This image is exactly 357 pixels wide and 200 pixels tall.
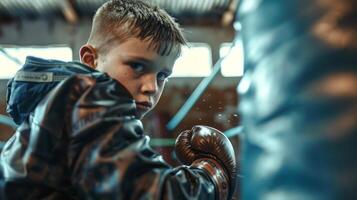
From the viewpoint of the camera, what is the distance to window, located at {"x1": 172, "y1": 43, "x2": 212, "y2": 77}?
400 centimetres

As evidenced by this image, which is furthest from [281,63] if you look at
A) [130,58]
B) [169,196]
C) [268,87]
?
[130,58]

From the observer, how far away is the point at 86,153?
1.84 feet

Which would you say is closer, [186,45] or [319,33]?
[319,33]

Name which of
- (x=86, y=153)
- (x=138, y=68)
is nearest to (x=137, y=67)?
(x=138, y=68)

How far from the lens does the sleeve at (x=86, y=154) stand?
548mm

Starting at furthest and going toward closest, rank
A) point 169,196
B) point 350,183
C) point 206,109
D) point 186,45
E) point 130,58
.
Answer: point 206,109 < point 186,45 < point 130,58 < point 169,196 < point 350,183

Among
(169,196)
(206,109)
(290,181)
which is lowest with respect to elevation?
(206,109)

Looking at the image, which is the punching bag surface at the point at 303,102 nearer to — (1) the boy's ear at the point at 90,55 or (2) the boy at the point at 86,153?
(2) the boy at the point at 86,153


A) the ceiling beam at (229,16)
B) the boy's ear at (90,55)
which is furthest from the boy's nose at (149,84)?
the ceiling beam at (229,16)

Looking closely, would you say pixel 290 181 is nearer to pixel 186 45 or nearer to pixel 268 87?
pixel 268 87

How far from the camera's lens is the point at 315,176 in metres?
0.27

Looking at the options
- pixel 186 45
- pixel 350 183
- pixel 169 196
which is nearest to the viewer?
pixel 350 183

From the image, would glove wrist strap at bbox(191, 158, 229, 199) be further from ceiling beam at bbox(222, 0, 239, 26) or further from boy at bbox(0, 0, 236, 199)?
ceiling beam at bbox(222, 0, 239, 26)

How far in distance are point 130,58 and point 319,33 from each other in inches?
22.7
